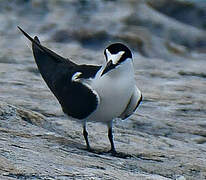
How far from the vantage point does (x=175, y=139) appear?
25.9ft

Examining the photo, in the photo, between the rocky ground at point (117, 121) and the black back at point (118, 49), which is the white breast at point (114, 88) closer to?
the black back at point (118, 49)

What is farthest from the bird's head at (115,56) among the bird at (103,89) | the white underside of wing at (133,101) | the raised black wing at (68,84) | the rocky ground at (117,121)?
the rocky ground at (117,121)

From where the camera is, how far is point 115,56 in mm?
6020

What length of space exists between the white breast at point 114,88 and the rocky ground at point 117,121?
42 cm

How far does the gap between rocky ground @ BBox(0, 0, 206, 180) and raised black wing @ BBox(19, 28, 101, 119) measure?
1.11 feet

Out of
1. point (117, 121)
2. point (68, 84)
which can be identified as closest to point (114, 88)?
point (68, 84)

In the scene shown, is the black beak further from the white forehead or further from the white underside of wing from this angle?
the white underside of wing

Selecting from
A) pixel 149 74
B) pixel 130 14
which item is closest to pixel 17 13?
pixel 130 14

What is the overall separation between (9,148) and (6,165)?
0.50 meters

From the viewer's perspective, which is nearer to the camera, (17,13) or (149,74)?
(149,74)

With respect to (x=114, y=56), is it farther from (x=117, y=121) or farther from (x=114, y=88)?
(x=117, y=121)

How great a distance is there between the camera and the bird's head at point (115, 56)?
6.00 meters

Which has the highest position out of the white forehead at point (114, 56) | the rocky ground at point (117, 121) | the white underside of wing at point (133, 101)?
the white forehead at point (114, 56)

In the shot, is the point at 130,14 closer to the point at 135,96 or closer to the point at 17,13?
the point at 17,13
